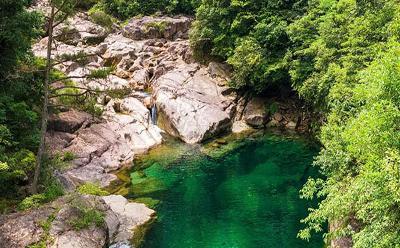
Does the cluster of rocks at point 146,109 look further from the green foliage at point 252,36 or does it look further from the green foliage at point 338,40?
the green foliage at point 338,40

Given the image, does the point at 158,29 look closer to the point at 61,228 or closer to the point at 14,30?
the point at 14,30

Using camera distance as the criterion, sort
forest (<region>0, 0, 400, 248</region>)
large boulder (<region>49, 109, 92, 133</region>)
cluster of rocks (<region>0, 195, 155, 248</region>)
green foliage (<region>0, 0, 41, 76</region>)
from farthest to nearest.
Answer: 1. large boulder (<region>49, 109, 92, 133</region>)
2. green foliage (<region>0, 0, 41, 76</region>)
3. cluster of rocks (<region>0, 195, 155, 248</region>)
4. forest (<region>0, 0, 400, 248</region>)

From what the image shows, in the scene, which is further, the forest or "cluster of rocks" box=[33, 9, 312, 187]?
"cluster of rocks" box=[33, 9, 312, 187]

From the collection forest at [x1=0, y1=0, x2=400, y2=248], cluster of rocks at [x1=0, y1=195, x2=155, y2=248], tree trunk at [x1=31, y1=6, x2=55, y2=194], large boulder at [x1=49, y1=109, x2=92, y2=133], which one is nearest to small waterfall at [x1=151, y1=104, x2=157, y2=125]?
large boulder at [x1=49, y1=109, x2=92, y2=133]

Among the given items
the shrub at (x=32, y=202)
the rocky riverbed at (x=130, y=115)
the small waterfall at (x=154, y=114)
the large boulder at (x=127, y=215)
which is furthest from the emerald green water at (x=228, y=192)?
the shrub at (x=32, y=202)

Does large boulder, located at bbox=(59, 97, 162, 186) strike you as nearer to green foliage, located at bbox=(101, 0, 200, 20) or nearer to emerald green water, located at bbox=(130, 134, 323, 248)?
emerald green water, located at bbox=(130, 134, 323, 248)
